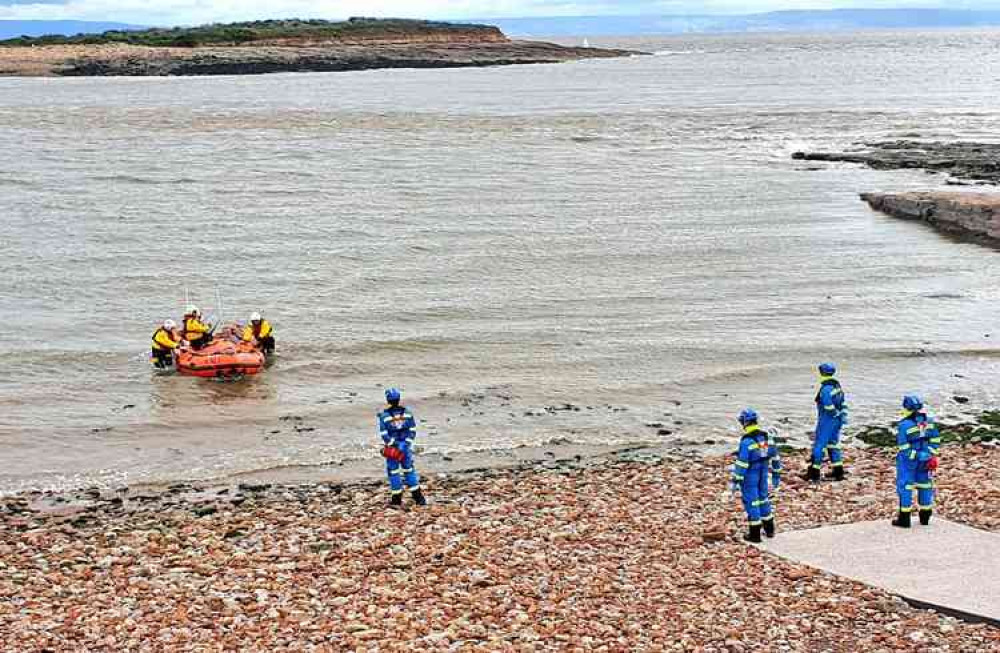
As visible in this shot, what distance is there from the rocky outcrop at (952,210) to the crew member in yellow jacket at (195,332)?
24.3 m

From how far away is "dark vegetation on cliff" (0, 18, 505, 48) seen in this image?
146 meters

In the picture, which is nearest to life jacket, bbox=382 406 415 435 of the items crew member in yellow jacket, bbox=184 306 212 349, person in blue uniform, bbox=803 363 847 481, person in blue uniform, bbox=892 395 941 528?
person in blue uniform, bbox=803 363 847 481

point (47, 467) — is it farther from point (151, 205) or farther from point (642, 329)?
point (151, 205)

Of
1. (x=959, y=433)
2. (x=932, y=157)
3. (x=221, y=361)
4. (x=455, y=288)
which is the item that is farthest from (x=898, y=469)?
(x=932, y=157)

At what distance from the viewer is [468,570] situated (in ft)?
45.1

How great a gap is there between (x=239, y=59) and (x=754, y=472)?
427 ft

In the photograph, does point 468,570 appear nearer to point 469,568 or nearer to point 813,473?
point 469,568

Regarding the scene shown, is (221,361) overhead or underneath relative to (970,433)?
overhead

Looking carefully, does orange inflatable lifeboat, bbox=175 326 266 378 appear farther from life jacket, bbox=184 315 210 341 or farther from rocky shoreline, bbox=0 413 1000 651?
A: rocky shoreline, bbox=0 413 1000 651

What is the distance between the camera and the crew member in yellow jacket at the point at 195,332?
2498cm

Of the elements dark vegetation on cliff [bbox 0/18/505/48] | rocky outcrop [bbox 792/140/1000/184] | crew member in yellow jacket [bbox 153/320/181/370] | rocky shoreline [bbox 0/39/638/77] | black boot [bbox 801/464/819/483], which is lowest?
black boot [bbox 801/464/819/483]

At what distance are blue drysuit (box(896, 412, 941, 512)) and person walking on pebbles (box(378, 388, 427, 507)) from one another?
6.00 metres

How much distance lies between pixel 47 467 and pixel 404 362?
7985 millimetres

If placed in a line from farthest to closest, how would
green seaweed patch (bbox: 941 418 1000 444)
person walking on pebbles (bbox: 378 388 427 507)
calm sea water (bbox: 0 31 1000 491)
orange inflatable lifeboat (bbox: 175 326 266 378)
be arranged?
orange inflatable lifeboat (bbox: 175 326 266 378), calm sea water (bbox: 0 31 1000 491), green seaweed patch (bbox: 941 418 1000 444), person walking on pebbles (bbox: 378 388 427 507)
